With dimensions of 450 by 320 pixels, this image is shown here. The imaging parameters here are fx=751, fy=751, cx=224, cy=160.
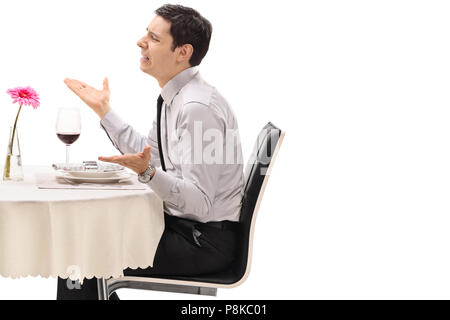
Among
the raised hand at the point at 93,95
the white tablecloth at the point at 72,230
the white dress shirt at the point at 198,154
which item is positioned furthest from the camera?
the raised hand at the point at 93,95

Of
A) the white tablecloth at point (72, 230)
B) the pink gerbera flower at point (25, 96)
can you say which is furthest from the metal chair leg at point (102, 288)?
the pink gerbera flower at point (25, 96)

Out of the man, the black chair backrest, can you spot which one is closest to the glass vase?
the man

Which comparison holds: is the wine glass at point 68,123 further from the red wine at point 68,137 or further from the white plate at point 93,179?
the white plate at point 93,179

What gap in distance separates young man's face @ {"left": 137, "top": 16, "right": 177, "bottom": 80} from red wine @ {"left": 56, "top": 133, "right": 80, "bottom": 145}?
509mm

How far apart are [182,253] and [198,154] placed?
0.53 m

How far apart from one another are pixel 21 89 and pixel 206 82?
96 cm

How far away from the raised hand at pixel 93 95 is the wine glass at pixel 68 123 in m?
0.37

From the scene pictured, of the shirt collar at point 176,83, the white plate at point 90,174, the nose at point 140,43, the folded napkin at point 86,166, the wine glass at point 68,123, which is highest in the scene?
the nose at point 140,43

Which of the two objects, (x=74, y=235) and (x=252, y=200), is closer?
(x=74, y=235)

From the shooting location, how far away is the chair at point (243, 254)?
3.87 m

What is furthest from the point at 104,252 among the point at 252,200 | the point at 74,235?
the point at 252,200

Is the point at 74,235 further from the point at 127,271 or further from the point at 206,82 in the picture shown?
the point at 206,82

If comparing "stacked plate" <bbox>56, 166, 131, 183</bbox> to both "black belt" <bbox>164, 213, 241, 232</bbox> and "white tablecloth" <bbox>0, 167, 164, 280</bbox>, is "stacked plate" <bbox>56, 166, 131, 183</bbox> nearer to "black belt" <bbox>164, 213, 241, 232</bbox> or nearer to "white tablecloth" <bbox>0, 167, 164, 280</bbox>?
"white tablecloth" <bbox>0, 167, 164, 280</bbox>

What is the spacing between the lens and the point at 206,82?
4.03 metres
